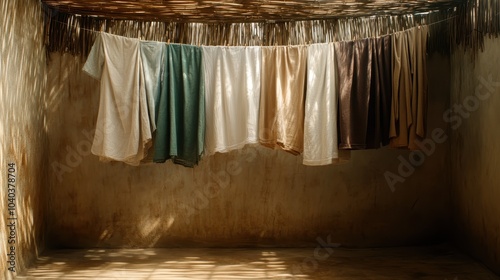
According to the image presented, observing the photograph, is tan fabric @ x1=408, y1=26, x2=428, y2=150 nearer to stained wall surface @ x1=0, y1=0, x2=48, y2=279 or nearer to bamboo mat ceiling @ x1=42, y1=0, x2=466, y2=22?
bamboo mat ceiling @ x1=42, y1=0, x2=466, y2=22

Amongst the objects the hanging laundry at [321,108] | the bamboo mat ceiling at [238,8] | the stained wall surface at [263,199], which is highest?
the bamboo mat ceiling at [238,8]

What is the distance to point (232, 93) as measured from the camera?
405cm

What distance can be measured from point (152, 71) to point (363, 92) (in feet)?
6.24

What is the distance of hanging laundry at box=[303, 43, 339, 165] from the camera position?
394cm

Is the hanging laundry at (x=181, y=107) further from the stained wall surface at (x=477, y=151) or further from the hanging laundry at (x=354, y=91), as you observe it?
the stained wall surface at (x=477, y=151)

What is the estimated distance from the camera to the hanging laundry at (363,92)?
12.9ft

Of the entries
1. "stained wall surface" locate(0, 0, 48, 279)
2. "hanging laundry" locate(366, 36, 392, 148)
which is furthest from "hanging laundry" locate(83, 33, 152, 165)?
"hanging laundry" locate(366, 36, 392, 148)

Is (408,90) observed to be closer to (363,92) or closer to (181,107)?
(363,92)

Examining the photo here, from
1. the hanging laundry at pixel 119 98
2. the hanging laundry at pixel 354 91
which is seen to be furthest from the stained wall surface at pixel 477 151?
the hanging laundry at pixel 119 98

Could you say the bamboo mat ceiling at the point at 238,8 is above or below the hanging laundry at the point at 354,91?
above

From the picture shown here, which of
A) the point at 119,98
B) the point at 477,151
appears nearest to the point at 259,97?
the point at 119,98

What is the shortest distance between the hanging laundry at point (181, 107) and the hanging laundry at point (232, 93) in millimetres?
85

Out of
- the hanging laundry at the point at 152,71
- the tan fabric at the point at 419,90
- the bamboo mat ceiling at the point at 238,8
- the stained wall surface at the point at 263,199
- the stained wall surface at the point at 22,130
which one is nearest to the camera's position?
the stained wall surface at the point at 22,130

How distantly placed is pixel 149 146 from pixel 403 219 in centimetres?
292
